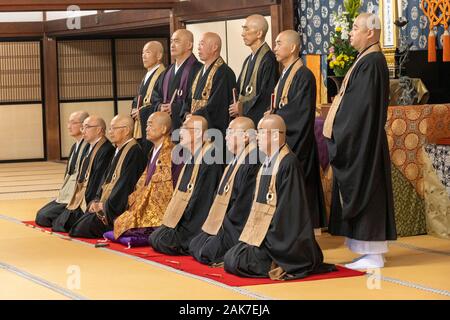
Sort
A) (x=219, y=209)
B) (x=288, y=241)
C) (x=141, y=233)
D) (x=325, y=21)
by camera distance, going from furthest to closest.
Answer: (x=325, y=21) → (x=141, y=233) → (x=219, y=209) → (x=288, y=241)

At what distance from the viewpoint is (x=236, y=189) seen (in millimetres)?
6930

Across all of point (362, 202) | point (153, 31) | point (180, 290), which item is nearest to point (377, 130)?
point (362, 202)

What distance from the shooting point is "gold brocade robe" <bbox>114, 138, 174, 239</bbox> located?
26.4ft

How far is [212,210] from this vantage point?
7191 millimetres

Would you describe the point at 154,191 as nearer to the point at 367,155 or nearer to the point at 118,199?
the point at 118,199

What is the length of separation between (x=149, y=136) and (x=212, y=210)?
3.85 feet

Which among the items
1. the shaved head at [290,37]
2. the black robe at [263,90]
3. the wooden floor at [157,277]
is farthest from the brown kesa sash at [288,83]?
the wooden floor at [157,277]

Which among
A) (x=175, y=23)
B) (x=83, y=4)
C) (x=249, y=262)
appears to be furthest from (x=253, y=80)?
(x=175, y=23)

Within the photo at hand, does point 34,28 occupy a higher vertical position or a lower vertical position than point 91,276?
higher

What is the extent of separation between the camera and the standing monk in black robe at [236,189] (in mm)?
6859

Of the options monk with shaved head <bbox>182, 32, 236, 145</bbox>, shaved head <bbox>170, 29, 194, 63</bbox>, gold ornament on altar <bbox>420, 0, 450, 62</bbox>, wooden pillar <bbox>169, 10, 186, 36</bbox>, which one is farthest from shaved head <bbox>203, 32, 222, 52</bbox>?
wooden pillar <bbox>169, 10, 186, 36</bbox>

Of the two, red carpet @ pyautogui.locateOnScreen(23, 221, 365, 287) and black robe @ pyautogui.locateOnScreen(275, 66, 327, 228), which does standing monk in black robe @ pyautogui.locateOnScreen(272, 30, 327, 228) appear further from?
red carpet @ pyautogui.locateOnScreen(23, 221, 365, 287)

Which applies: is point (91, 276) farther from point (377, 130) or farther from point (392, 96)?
point (392, 96)

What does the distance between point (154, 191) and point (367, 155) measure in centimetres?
203
